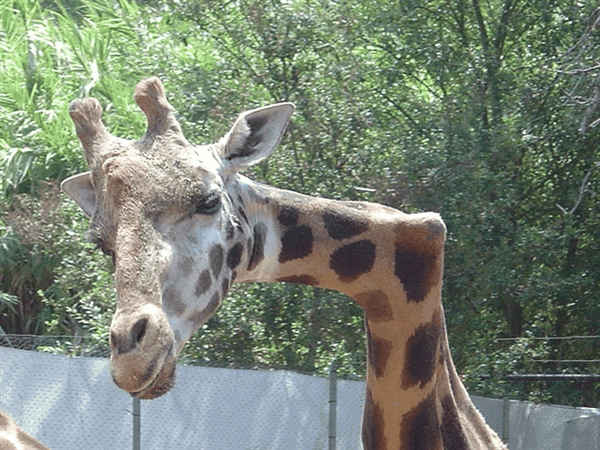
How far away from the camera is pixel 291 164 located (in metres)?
8.87

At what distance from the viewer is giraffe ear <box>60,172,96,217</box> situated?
129 inches

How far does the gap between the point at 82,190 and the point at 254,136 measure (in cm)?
63

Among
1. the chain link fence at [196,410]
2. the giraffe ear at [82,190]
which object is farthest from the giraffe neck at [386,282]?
the chain link fence at [196,410]

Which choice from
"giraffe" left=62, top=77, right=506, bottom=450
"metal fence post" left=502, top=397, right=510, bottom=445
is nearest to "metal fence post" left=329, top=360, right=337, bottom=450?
"metal fence post" left=502, top=397, right=510, bottom=445

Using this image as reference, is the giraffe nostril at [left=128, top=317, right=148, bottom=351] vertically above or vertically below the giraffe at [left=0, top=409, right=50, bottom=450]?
above

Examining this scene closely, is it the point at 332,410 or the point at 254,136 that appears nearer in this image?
the point at 254,136

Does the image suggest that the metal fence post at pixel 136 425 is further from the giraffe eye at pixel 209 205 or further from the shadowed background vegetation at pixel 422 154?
the giraffe eye at pixel 209 205

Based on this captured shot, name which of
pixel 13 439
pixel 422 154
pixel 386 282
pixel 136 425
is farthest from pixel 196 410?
pixel 386 282

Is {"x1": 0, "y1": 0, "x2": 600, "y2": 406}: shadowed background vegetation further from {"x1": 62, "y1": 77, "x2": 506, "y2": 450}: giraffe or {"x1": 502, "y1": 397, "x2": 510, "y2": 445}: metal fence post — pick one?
{"x1": 62, "y1": 77, "x2": 506, "y2": 450}: giraffe

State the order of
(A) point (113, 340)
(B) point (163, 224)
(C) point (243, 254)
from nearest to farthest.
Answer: (A) point (113, 340)
(B) point (163, 224)
(C) point (243, 254)

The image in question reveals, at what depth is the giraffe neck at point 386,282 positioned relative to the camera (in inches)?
130

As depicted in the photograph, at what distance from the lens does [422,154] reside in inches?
348

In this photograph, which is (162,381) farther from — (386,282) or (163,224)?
(386,282)

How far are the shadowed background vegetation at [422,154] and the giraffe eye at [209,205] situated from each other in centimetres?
557
